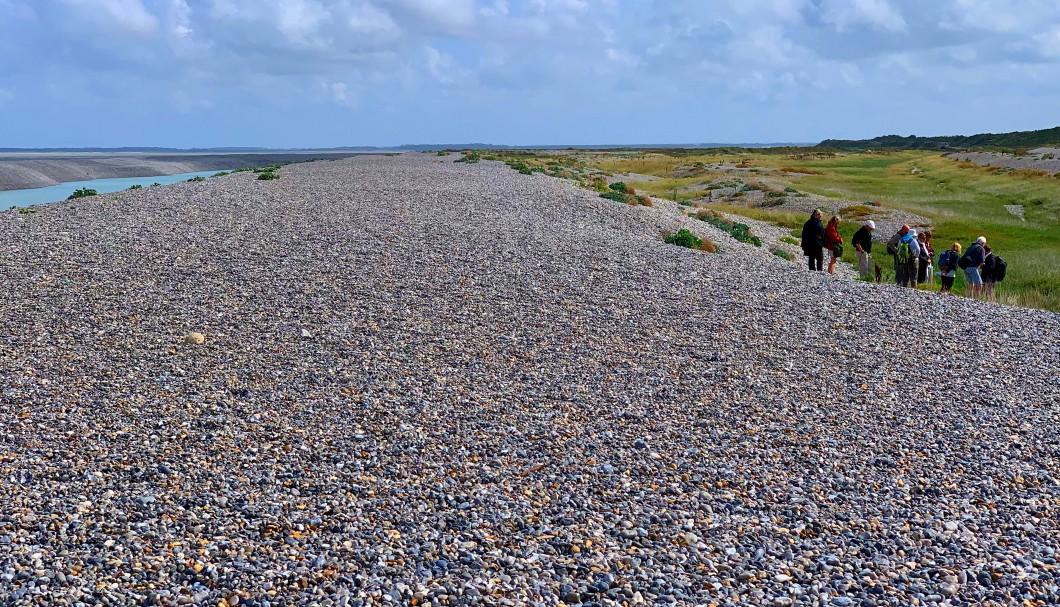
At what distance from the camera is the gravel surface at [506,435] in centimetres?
680

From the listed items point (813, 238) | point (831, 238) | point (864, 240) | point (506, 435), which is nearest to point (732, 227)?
point (864, 240)

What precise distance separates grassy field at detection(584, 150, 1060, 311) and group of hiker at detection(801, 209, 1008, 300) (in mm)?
651

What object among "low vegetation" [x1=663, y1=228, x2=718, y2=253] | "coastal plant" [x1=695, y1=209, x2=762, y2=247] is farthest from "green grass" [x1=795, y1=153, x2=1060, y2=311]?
"low vegetation" [x1=663, y1=228, x2=718, y2=253]

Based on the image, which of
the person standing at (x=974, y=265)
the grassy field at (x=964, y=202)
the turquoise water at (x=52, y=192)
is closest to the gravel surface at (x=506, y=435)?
the person standing at (x=974, y=265)

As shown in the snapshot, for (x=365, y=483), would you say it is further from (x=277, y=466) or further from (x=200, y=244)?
(x=200, y=244)

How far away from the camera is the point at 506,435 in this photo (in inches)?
374

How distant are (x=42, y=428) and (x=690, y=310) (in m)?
9.46

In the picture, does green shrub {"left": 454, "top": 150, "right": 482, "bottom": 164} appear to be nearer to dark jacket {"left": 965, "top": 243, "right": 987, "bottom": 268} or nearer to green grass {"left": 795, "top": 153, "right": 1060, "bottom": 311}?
green grass {"left": 795, "top": 153, "right": 1060, "bottom": 311}

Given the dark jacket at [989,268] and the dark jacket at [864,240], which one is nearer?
the dark jacket at [989,268]

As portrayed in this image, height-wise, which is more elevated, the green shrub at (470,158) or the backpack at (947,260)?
the green shrub at (470,158)

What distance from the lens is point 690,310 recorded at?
14922 millimetres

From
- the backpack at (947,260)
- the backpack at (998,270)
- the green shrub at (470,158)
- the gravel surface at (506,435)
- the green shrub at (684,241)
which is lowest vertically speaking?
the gravel surface at (506,435)

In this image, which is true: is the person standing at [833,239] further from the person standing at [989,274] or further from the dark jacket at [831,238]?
the person standing at [989,274]

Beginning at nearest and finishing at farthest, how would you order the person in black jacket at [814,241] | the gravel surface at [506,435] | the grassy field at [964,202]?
the gravel surface at [506,435]
the person in black jacket at [814,241]
the grassy field at [964,202]
